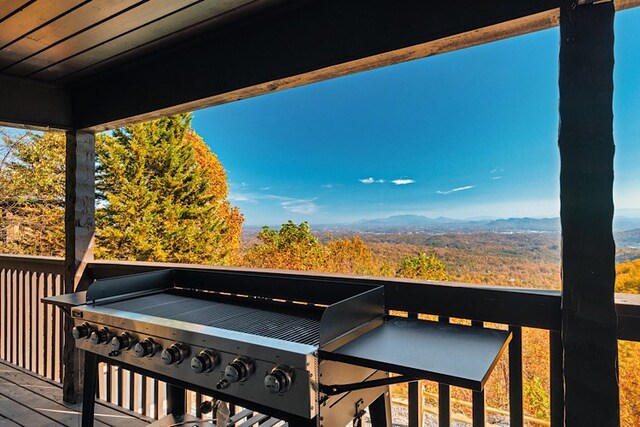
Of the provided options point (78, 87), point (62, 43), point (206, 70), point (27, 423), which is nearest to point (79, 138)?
point (78, 87)

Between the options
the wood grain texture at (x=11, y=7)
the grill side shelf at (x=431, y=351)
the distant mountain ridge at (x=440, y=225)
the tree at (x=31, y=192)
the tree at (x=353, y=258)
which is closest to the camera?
the grill side shelf at (x=431, y=351)

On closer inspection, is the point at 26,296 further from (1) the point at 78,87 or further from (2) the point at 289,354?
(2) the point at 289,354

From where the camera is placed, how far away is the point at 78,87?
112 inches

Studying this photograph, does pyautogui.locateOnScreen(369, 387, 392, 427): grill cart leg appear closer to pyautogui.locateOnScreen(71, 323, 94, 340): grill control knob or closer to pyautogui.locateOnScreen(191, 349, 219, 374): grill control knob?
pyautogui.locateOnScreen(191, 349, 219, 374): grill control knob

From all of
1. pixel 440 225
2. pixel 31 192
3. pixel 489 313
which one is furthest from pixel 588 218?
pixel 440 225

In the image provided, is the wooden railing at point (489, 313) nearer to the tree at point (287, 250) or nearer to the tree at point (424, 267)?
the tree at point (424, 267)

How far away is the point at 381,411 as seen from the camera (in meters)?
1.73

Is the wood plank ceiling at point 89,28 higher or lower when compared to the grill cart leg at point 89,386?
higher

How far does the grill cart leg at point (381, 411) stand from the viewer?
5.66ft

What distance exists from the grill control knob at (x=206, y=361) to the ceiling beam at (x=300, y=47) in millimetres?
1254

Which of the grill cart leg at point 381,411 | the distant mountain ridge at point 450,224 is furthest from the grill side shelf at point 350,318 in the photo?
the distant mountain ridge at point 450,224

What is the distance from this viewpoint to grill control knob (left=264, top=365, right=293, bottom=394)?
4.09 ft

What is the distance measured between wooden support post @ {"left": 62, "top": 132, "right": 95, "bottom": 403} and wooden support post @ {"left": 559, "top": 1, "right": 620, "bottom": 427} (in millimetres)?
3051

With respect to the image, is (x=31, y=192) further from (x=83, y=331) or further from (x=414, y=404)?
(x=414, y=404)
